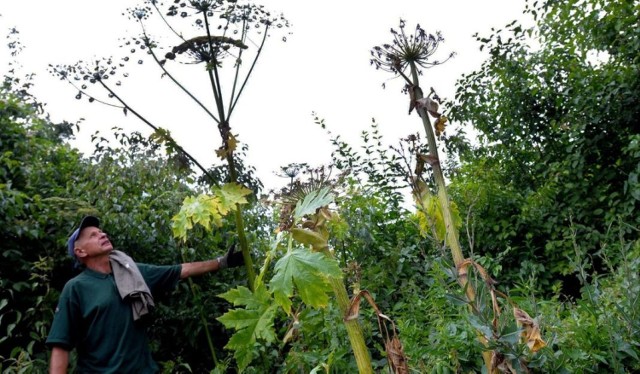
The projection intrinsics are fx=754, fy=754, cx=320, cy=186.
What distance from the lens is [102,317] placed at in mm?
4043

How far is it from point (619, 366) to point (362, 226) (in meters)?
2.15

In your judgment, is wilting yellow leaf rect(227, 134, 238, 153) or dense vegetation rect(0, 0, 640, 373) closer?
dense vegetation rect(0, 0, 640, 373)

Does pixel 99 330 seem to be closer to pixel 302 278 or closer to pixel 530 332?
pixel 302 278

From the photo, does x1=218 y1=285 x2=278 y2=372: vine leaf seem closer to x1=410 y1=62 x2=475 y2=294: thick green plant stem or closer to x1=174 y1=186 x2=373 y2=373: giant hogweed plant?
x1=174 y1=186 x2=373 y2=373: giant hogweed plant

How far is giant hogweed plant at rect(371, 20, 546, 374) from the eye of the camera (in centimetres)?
207

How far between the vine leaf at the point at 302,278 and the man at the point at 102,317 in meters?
1.80

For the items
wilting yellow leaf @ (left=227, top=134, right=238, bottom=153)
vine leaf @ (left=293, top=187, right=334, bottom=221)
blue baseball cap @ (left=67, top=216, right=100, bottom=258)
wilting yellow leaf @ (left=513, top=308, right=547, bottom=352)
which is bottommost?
wilting yellow leaf @ (left=513, top=308, right=547, bottom=352)

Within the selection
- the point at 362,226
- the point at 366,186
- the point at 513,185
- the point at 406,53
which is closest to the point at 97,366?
the point at 362,226

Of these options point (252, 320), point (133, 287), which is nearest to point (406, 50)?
point (252, 320)

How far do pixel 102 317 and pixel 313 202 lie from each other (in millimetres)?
2009

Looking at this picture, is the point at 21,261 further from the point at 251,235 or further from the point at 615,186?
the point at 615,186

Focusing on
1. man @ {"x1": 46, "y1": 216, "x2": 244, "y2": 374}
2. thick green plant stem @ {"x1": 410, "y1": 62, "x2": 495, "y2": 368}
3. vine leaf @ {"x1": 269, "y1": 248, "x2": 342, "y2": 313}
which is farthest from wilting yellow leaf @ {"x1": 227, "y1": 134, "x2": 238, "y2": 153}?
thick green plant stem @ {"x1": 410, "y1": 62, "x2": 495, "y2": 368}

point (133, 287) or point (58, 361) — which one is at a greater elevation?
point (133, 287)

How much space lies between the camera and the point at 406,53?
2291mm
